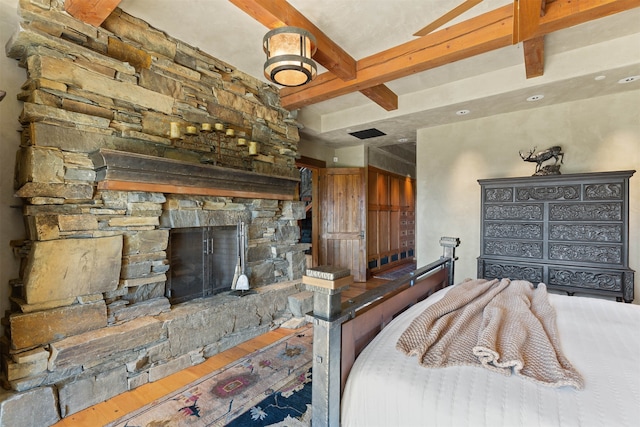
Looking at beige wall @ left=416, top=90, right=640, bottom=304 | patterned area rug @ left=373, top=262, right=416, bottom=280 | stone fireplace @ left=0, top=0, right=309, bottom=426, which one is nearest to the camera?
stone fireplace @ left=0, top=0, right=309, bottom=426

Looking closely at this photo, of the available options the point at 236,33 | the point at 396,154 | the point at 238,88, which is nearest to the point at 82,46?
the point at 236,33

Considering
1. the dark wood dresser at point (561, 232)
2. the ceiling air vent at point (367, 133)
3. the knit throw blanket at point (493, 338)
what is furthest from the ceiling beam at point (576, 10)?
the ceiling air vent at point (367, 133)

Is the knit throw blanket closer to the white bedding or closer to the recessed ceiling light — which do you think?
the white bedding

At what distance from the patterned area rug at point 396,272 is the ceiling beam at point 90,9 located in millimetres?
5367

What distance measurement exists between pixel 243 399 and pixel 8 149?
2.37 metres

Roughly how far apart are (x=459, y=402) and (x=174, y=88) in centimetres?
307

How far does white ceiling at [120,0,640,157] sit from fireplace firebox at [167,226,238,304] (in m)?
1.83

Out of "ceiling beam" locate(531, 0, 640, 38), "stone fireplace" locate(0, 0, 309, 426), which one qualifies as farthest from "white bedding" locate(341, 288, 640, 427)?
"ceiling beam" locate(531, 0, 640, 38)

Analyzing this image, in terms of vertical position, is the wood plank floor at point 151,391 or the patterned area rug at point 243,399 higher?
the patterned area rug at point 243,399

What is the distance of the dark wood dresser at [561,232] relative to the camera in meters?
3.16

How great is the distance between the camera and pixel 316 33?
2598 millimetres

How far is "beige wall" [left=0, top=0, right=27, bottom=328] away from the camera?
6.72 ft

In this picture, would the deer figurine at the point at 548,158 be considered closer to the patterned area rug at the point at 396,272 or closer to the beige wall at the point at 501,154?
the beige wall at the point at 501,154

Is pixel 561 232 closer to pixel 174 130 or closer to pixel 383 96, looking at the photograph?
pixel 383 96
